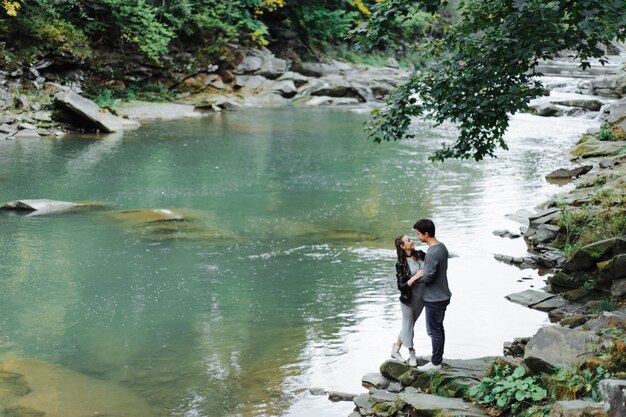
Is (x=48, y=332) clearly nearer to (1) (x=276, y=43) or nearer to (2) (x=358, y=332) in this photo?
(2) (x=358, y=332)

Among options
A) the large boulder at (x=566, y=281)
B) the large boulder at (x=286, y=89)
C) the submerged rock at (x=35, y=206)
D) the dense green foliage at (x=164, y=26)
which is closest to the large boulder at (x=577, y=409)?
the large boulder at (x=566, y=281)

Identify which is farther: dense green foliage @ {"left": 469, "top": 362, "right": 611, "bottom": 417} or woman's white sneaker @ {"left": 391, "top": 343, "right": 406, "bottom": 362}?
woman's white sneaker @ {"left": 391, "top": 343, "right": 406, "bottom": 362}

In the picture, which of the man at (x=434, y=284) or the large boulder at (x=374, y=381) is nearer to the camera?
the man at (x=434, y=284)

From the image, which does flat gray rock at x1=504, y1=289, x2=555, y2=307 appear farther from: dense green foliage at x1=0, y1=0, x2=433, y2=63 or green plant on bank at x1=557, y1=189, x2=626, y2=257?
dense green foliage at x1=0, y1=0, x2=433, y2=63

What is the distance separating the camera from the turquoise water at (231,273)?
9.05 metres

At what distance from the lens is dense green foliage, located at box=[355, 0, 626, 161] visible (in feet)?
31.6

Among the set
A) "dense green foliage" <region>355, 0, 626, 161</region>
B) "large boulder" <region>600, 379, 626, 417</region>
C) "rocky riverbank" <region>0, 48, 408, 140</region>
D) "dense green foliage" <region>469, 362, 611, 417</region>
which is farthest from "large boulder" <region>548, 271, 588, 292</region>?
"rocky riverbank" <region>0, 48, 408, 140</region>

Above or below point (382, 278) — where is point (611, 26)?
above

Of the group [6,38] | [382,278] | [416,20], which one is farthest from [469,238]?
[416,20]

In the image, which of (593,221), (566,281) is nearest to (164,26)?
(593,221)

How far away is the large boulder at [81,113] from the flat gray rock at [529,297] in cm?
2388

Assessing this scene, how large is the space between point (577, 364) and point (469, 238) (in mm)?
9403

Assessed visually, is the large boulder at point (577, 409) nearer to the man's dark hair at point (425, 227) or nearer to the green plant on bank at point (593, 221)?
the man's dark hair at point (425, 227)

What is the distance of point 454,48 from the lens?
10.9 m
